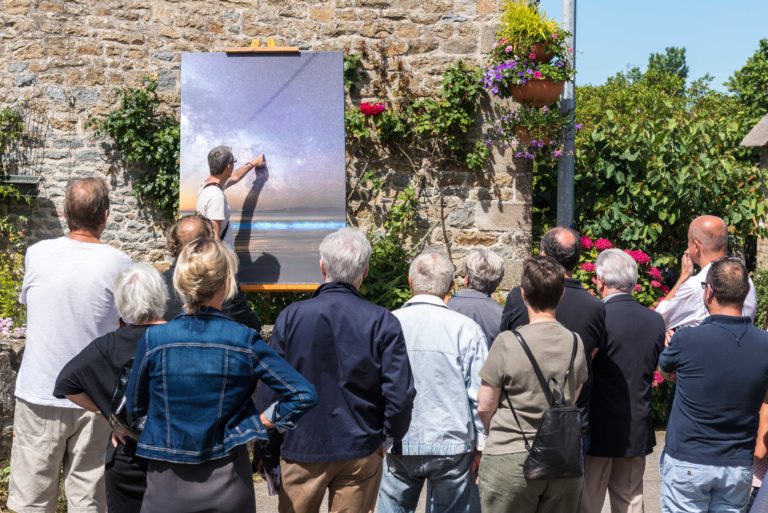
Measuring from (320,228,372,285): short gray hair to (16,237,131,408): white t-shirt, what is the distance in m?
0.91

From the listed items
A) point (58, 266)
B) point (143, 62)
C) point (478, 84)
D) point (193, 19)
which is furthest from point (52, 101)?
point (58, 266)

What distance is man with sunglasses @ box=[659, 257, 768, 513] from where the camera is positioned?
11.4 feet

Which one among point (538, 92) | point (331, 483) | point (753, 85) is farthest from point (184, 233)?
point (753, 85)

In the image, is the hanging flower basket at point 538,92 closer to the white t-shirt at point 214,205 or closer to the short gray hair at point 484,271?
the white t-shirt at point 214,205

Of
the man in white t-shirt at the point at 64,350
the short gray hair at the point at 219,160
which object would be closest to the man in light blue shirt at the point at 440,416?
the man in white t-shirt at the point at 64,350

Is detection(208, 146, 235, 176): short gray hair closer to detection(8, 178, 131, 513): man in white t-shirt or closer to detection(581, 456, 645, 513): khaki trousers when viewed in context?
detection(8, 178, 131, 513): man in white t-shirt

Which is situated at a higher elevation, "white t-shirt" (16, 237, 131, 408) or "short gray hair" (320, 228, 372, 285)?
"short gray hair" (320, 228, 372, 285)

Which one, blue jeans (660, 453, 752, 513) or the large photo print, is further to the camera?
the large photo print

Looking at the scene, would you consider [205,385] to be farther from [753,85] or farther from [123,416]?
[753,85]

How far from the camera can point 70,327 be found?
3.65 meters

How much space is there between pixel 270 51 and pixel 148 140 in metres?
1.43

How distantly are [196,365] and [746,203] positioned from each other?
6506mm

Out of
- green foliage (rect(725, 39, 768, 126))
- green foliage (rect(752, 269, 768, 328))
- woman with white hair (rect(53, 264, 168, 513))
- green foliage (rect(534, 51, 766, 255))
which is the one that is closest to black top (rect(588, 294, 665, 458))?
woman with white hair (rect(53, 264, 168, 513))

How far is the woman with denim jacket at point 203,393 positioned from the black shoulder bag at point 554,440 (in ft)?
3.08
